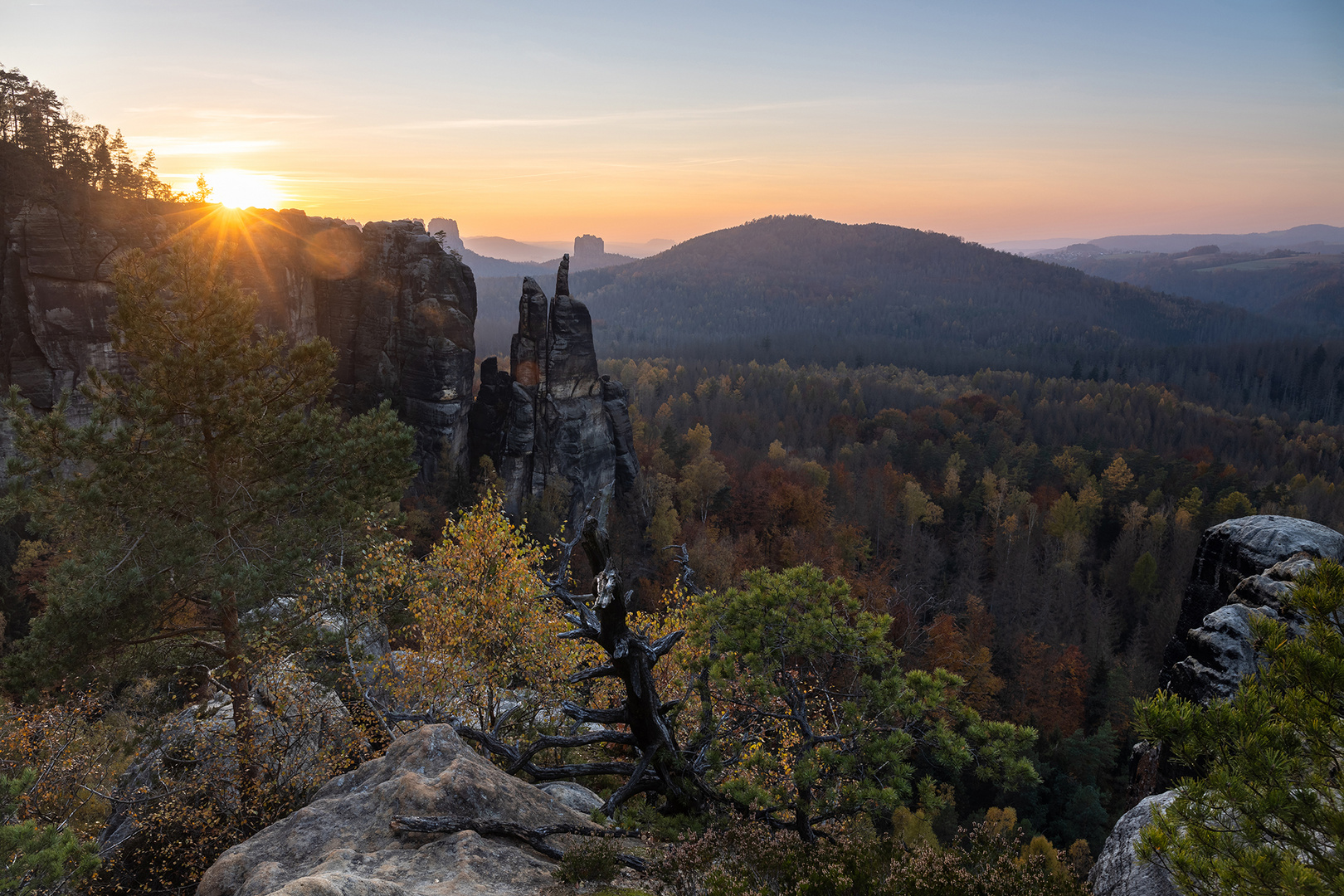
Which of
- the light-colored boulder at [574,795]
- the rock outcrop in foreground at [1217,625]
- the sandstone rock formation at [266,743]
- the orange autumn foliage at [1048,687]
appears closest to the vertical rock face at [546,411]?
the orange autumn foliage at [1048,687]

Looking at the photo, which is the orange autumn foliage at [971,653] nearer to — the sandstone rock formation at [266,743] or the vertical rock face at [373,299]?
the sandstone rock formation at [266,743]

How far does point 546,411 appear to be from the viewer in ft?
201

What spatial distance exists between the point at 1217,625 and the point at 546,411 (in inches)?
2104

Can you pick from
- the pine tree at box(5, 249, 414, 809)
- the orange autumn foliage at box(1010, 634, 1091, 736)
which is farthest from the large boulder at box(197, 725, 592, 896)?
the orange autumn foliage at box(1010, 634, 1091, 736)

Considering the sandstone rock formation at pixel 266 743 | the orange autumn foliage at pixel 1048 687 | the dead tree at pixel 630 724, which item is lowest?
the orange autumn foliage at pixel 1048 687

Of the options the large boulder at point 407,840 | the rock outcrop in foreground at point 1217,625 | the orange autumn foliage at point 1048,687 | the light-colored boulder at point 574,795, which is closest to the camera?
the large boulder at point 407,840

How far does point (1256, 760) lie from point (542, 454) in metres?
58.5

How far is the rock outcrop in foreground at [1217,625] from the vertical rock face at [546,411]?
48.4m

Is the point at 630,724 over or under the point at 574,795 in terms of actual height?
over

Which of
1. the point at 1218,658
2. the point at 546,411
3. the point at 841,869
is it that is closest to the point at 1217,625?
the point at 1218,658

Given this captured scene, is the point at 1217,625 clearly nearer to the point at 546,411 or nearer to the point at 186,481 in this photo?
the point at 186,481

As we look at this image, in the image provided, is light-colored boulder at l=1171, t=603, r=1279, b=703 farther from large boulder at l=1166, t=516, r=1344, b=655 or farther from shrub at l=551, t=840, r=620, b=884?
shrub at l=551, t=840, r=620, b=884

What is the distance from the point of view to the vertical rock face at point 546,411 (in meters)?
60.9

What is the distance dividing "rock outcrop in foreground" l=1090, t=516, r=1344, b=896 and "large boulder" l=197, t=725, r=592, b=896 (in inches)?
291
